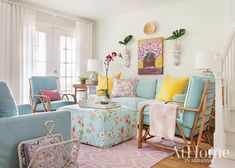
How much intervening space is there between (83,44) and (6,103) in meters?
4.31

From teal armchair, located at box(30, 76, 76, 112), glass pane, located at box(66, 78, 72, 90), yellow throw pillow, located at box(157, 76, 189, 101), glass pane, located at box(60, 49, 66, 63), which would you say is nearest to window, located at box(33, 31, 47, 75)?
glass pane, located at box(60, 49, 66, 63)

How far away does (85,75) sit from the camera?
19.9 ft

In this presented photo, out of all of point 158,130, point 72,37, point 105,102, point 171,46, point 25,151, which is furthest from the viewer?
point 72,37

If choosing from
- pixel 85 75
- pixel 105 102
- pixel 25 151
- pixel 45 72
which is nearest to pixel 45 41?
pixel 45 72

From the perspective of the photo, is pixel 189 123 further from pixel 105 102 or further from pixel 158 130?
pixel 105 102

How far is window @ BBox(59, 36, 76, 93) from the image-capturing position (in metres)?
5.59

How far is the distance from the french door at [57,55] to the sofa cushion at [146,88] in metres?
1.84

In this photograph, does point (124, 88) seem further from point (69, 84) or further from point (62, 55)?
point (62, 55)

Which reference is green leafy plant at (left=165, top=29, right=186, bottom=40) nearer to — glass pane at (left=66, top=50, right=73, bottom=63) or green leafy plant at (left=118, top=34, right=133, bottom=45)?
green leafy plant at (left=118, top=34, right=133, bottom=45)

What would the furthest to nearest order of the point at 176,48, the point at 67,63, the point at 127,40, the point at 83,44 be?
the point at 83,44 → the point at 67,63 → the point at 127,40 → the point at 176,48

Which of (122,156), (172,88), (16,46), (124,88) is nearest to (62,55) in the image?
(16,46)

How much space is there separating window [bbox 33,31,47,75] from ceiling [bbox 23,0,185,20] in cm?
72

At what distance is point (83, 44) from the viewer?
591 cm

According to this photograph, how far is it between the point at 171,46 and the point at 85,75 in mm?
2457
